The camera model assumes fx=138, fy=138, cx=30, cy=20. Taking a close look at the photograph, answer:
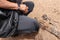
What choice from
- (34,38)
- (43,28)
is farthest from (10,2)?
(43,28)

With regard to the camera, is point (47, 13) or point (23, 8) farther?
point (47, 13)

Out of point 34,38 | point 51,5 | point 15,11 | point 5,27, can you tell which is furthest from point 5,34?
point 51,5

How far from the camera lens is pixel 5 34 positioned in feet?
3.32

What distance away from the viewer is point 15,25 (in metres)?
1.02

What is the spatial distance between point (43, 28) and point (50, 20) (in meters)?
0.15

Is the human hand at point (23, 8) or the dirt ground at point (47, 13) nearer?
the human hand at point (23, 8)

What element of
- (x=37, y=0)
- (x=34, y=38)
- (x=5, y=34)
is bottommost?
(x=34, y=38)

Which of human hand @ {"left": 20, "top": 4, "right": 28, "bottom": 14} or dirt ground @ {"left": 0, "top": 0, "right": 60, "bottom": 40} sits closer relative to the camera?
human hand @ {"left": 20, "top": 4, "right": 28, "bottom": 14}

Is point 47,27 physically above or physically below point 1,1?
below

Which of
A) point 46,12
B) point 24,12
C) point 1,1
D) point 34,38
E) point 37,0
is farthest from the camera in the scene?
point 37,0

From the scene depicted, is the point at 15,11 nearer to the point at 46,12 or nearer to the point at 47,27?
the point at 47,27

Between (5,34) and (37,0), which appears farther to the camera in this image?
(37,0)

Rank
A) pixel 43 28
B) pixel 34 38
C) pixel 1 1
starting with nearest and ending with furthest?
pixel 1 1 → pixel 34 38 → pixel 43 28

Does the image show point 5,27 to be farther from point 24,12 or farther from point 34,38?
point 34,38
